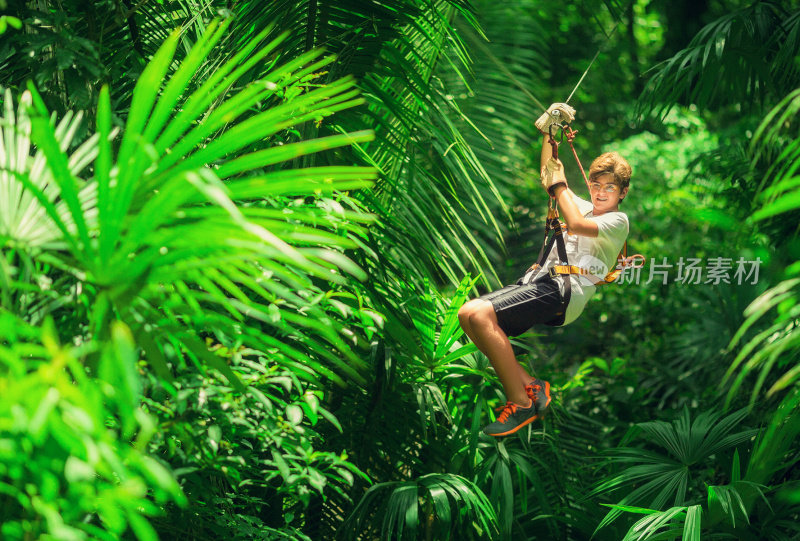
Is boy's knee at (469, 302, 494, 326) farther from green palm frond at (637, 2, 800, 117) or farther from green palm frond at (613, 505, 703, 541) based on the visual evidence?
green palm frond at (637, 2, 800, 117)

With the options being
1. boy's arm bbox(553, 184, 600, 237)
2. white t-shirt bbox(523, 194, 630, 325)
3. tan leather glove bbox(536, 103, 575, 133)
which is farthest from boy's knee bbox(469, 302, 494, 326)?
tan leather glove bbox(536, 103, 575, 133)

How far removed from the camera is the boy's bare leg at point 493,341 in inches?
130

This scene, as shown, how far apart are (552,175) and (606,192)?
293 millimetres

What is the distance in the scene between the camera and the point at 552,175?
3221 mm

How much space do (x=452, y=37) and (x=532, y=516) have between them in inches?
113

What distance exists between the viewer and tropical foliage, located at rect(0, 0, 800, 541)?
202 centimetres

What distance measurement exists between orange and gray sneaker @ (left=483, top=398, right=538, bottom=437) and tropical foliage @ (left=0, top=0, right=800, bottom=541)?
22.4 inches

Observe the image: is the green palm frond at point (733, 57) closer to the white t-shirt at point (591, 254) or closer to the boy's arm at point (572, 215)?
the white t-shirt at point (591, 254)

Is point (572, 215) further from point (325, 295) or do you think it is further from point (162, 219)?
point (162, 219)

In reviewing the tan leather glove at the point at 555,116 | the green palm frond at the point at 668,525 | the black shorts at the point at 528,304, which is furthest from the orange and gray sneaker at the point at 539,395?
the tan leather glove at the point at 555,116

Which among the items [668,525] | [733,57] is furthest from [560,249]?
[733,57]

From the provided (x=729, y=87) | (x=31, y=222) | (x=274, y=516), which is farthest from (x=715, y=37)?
(x=31, y=222)

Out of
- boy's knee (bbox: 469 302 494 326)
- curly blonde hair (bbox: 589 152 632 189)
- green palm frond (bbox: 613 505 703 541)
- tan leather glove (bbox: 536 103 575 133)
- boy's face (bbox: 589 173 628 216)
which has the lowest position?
green palm frond (bbox: 613 505 703 541)

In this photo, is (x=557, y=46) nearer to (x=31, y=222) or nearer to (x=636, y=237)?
(x=636, y=237)
